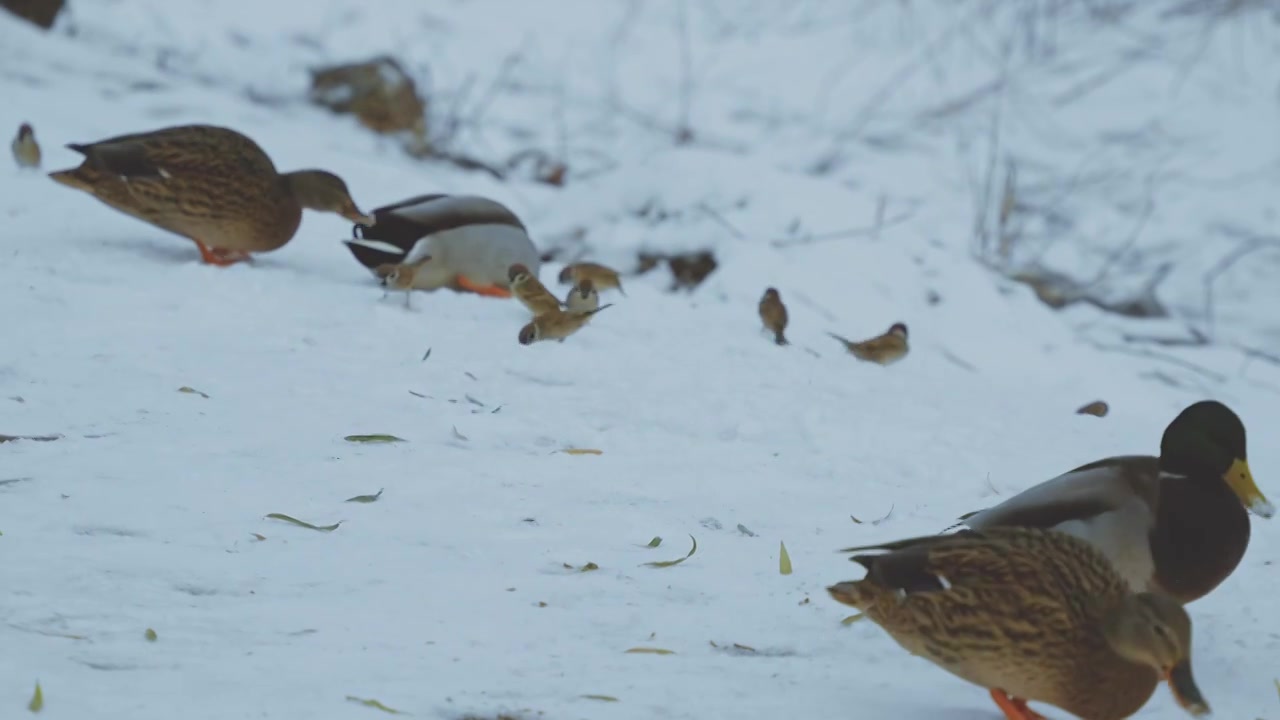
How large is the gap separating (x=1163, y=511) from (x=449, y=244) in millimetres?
3666

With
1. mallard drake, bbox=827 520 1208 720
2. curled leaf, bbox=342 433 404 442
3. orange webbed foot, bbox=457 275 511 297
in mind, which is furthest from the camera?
orange webbed foot, bbox=457 275 511 297

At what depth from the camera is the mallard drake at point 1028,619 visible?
293 centimetres

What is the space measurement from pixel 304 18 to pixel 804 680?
11637 millimetres

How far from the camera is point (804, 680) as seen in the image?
317 centimetres

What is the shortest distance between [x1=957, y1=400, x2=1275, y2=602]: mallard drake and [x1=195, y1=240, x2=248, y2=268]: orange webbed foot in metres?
3.68

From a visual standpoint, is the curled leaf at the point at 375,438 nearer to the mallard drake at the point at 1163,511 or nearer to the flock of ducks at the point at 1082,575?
the flock of ducks at the point at 1082,575

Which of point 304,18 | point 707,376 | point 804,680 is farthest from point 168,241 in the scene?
point 304,18

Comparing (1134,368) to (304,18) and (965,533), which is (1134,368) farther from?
(304,18)

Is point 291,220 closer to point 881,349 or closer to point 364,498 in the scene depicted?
point 881,349

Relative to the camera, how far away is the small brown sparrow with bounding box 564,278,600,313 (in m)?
6.34

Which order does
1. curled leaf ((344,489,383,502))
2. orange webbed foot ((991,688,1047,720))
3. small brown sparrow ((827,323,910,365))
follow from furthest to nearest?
small brown sparrow ((827,323,910,365)), curled leaf ((344,489,383,502)), orange webbed foot ((991,688,1047,720))

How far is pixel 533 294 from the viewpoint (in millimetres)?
6246

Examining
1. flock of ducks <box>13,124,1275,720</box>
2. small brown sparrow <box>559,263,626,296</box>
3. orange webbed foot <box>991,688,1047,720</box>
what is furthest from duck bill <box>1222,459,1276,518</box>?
small brown sparrow <box>559,263,626,296</box>

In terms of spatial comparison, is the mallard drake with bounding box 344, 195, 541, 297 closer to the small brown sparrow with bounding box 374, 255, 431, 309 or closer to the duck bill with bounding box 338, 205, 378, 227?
the duck bill with bounding box 338, 205, 378, 227
